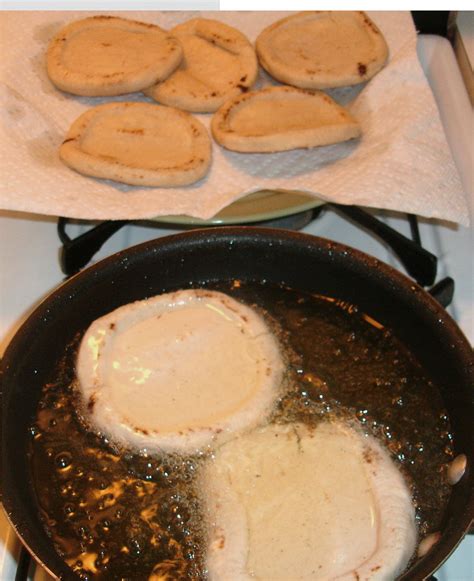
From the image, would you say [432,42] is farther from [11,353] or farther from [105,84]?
[11,353]

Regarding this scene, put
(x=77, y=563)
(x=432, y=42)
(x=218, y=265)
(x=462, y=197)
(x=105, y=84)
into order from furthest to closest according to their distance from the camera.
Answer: (x=432, y=42) < (x=105, y=84) < (x=462, y=197) < (x=218, y=265) < (x=77, y=563)

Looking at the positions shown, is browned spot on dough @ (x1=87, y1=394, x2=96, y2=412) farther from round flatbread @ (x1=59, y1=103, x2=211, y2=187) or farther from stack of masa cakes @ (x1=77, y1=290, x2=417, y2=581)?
round flatbread @ (x1=59, y1=103, x2=211, y2=187)

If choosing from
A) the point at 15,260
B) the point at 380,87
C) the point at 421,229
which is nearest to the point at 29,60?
the point at 15,260

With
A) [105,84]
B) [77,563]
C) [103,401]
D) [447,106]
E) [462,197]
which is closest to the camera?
[77,563]

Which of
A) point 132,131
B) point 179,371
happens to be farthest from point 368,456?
point 132,131

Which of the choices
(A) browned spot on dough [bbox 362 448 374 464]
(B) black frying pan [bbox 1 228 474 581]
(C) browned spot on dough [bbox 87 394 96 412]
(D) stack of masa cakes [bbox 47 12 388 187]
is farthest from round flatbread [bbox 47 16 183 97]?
(A) browned spot on dough [bbox 362 448 374 464]

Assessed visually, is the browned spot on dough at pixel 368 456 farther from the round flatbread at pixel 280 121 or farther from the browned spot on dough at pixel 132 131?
the browned spot on dough at pixel 132 131

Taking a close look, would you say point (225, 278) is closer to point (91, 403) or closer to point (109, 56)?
point (91, 403)

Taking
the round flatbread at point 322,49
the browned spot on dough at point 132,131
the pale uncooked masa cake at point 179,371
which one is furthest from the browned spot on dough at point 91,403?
the round flatbread at point 322,49
